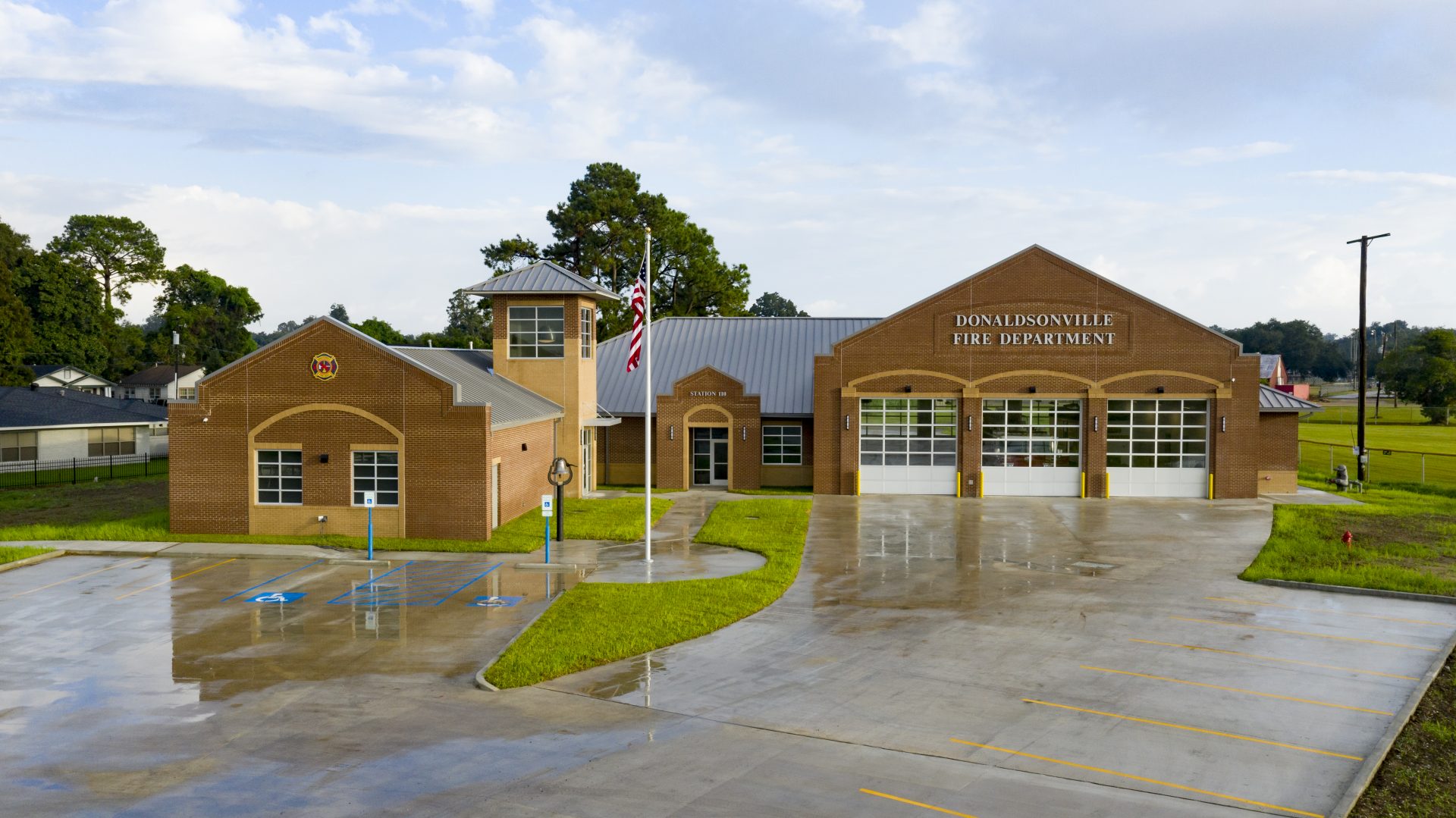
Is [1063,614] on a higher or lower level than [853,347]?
lower

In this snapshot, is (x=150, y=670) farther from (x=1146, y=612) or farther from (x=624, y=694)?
(x=1146, y=612)

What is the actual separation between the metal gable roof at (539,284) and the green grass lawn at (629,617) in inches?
504

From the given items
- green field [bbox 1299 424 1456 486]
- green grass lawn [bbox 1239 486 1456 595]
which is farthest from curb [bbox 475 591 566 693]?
green field [bbox 1299 424 1456 486]

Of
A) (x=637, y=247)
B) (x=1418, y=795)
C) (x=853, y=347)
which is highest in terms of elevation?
(x=637, y=247)

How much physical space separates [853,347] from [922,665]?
2495 cm

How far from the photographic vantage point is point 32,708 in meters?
14.3

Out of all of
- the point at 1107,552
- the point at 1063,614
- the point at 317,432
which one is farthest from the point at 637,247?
the point at 1063,614

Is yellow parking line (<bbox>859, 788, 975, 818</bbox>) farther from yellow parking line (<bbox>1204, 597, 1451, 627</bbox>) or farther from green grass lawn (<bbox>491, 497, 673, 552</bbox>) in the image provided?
green grass lawn (<bbox>491, 497, 673, 552</bbox>)

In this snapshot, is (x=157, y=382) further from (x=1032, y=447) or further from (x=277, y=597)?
(x=277, y=597)

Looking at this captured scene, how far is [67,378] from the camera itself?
76.6 meters

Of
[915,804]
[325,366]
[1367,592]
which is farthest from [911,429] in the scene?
[915,804]

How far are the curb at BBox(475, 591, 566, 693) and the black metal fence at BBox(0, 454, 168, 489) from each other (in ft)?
114

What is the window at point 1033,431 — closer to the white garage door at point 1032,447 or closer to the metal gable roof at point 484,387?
the white garage door at point 1032,447

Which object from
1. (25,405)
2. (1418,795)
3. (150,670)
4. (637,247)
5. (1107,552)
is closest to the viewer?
(1418,795)
